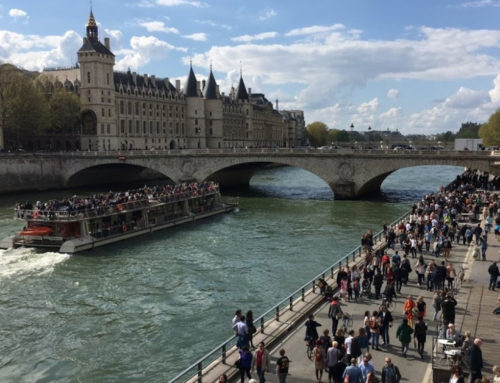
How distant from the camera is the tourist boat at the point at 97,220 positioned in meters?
34.9

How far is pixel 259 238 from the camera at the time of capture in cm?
3881

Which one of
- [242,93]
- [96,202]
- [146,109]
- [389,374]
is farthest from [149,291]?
[242,93]

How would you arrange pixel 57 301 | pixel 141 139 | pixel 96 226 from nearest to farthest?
A: pixel 57 301 → pixel 96 226 → pixel 141 139

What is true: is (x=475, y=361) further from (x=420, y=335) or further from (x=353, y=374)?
(x=353, y=374)

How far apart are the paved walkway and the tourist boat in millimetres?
21517

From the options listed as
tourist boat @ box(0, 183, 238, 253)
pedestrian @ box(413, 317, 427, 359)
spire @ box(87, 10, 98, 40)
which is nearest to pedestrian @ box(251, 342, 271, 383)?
pedestrian @ box(413, 317, 427, 359)

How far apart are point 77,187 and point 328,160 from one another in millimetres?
39374

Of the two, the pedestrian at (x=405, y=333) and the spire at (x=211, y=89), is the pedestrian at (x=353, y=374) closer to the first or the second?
the pedestrian at (x=405, y=333)

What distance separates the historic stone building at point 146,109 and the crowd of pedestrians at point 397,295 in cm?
7494

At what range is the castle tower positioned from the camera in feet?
317

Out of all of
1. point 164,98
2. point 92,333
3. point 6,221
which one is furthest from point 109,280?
point 164,98

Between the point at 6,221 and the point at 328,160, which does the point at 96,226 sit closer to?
the point at 6,221

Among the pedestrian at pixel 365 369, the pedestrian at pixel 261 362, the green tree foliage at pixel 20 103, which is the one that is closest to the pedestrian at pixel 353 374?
the pedestrian at pixel 365 369

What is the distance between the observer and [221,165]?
6719 cm
